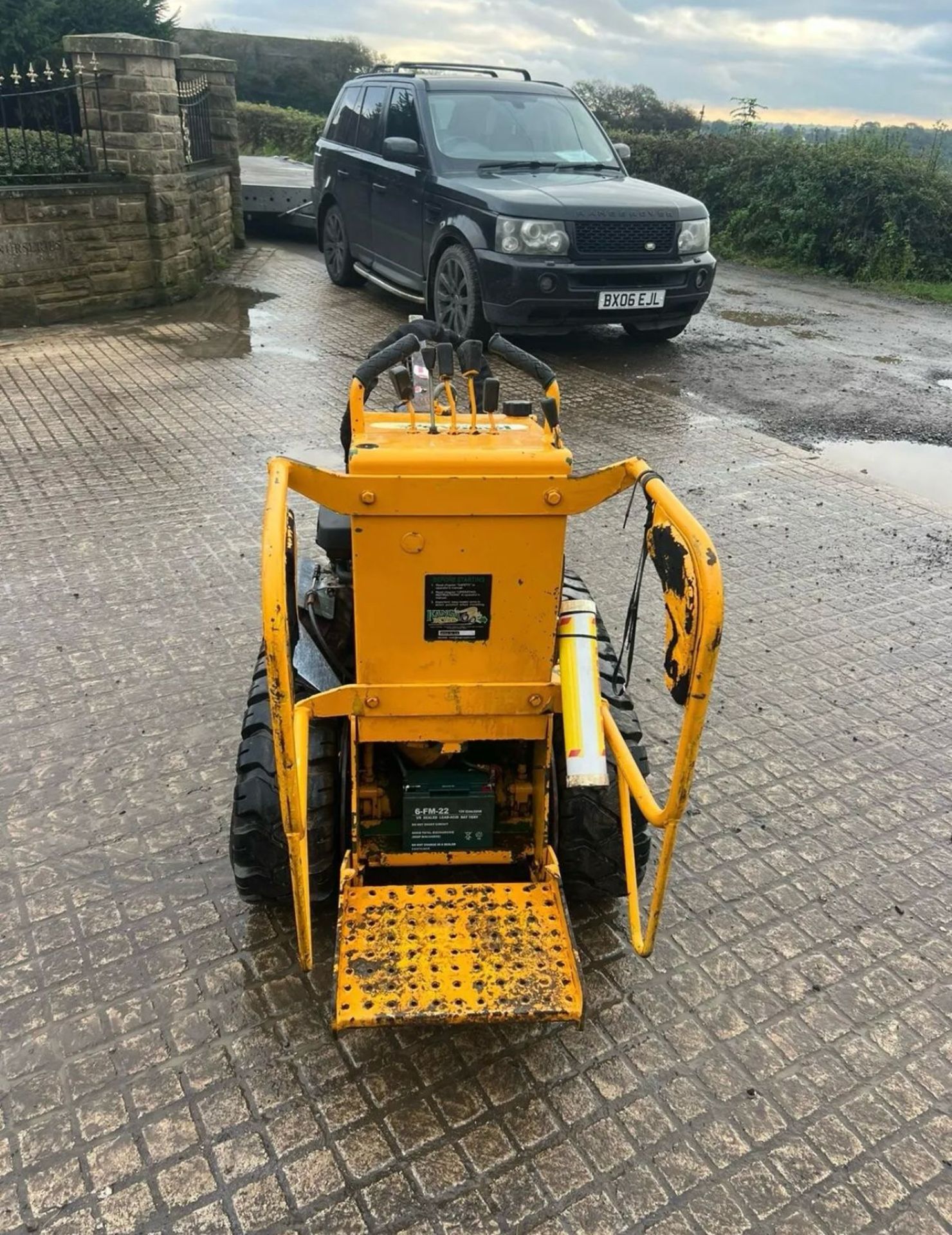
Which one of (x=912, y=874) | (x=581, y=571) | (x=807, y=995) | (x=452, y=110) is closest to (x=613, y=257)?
(x=452, y=110)

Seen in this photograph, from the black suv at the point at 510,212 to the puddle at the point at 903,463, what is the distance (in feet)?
7.63

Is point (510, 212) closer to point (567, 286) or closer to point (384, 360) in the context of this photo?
point (567, 286)

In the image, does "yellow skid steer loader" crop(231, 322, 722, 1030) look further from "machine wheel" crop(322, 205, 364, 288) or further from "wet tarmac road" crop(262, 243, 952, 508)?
"machine wheel" crop(322, 205, 364, 288)

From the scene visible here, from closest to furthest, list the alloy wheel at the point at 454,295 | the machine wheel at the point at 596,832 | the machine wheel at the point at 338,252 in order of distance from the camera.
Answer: the machine wheel at the point at 596,832 → the alloy wheel at the point at 454,295 → the machine wheel at the point at 338,252

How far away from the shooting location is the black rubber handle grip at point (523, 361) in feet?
8.96

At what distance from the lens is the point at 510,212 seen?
7.90 metres

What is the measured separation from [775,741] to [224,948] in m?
2.24

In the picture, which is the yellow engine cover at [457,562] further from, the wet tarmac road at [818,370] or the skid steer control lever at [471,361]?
the wet tarmac road at [818,370]

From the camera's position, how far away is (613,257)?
322 inches

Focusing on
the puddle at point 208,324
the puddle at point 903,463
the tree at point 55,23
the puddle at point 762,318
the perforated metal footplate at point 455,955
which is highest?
the tree at point 55,23

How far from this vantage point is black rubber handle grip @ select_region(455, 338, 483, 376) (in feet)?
8.85

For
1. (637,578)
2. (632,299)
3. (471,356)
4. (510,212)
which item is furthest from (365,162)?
(637,578)

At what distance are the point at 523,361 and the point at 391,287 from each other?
7.70m

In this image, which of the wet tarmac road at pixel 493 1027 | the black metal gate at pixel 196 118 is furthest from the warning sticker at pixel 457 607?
the black metal gate at pixel 196 118
